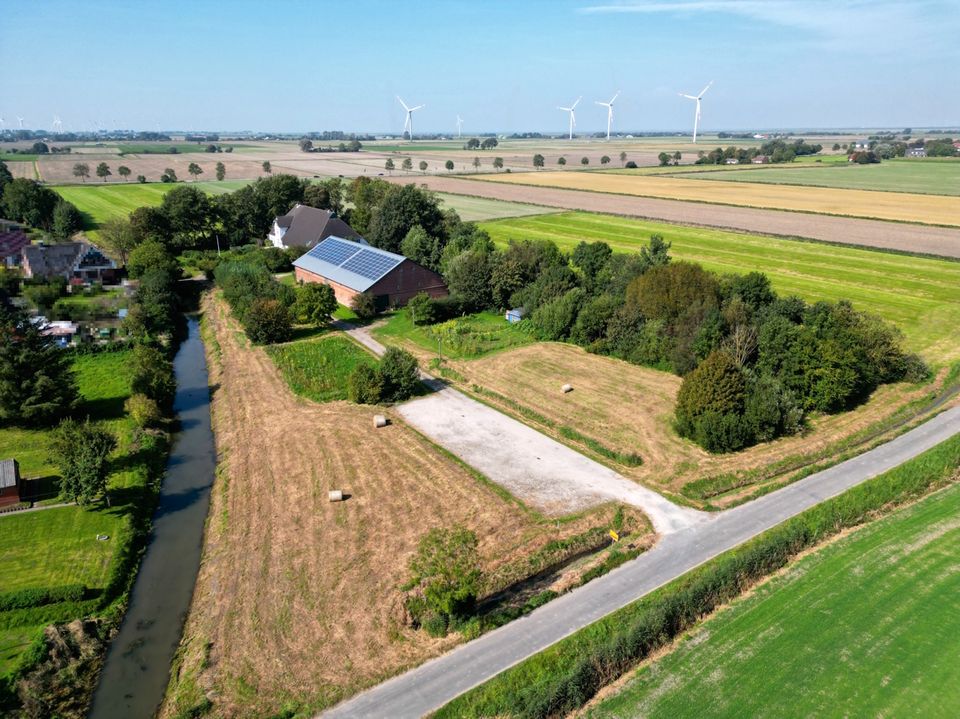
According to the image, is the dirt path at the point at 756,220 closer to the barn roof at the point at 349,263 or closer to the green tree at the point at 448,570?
the barn roof at the point at 349,263

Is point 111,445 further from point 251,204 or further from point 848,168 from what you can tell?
point 848,168

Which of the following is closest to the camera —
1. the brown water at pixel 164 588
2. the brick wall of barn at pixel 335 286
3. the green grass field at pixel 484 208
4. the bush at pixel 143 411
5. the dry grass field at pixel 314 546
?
the brown water at pixel 164 588

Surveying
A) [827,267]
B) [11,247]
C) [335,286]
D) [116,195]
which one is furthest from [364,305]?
[116,195]

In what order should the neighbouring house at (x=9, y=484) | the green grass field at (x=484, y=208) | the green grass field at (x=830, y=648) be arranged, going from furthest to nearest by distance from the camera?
the green grass field at (x=484, y=208), the neighbouring house at (x=9, y=484), the green grass field at (x=830, y=648)

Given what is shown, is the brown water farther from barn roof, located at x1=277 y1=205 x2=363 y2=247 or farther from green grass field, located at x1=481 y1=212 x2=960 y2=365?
green grass field, located at x1=481 y1=212 x2=960 y2=365

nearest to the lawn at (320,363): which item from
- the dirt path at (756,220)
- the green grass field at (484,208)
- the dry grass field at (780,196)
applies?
A: the green grass field at (484,208)

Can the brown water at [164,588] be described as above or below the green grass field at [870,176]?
below
